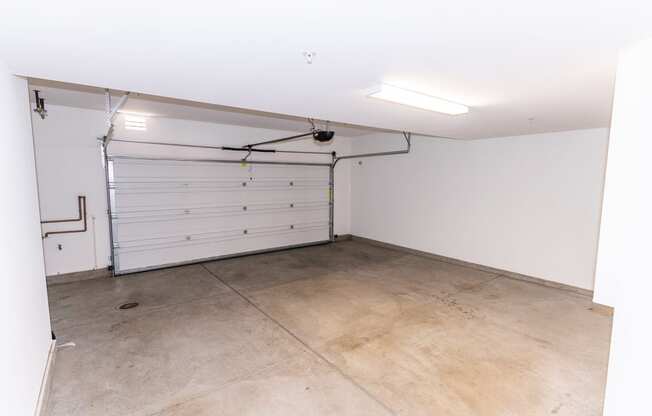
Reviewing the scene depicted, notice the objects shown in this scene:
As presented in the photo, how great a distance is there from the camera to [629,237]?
5.00 ft

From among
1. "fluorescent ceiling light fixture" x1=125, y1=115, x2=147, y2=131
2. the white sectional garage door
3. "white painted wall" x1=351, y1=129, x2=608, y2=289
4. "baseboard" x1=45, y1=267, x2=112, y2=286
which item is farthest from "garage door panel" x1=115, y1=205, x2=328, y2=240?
"white painted wall" x1=351, y1=129, x2=608, y2=289

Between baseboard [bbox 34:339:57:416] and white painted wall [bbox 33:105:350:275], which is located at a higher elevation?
white painted wall [bbox 33:105:350:275]

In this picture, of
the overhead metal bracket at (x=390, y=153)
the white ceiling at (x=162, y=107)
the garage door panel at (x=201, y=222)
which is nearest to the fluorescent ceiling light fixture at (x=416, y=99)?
the white ceiling at (x=162, y=107)

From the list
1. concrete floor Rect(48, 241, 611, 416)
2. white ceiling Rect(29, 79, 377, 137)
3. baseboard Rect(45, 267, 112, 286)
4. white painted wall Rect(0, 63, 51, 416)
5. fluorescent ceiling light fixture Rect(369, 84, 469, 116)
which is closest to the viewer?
white painted wall Rect(0, 63, 51, 416)

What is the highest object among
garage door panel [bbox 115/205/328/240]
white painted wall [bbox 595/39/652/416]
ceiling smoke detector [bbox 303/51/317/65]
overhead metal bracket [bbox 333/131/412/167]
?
ceiling smoke detector [bbox 303/51/317/65]

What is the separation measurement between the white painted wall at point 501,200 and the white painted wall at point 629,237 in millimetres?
3327

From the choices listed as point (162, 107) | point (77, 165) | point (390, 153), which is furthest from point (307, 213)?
point (77, 165)

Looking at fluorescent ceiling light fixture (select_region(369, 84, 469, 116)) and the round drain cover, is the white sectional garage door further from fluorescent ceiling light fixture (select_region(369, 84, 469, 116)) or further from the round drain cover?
fluorescent ceiling light fixture (select_region(369, 84, 469, 116))

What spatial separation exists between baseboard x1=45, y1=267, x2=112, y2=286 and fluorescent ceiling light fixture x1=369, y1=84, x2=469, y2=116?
16.3 feet

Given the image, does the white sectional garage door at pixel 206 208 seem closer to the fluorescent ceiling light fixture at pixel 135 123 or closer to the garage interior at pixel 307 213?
the garage interior at pixel 307 213

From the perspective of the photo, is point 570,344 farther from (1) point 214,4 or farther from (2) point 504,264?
(1) point 214,4

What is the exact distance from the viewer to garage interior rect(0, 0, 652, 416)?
1.53 metres

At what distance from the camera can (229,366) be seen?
267 cm

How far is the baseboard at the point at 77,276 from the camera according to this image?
465cm
